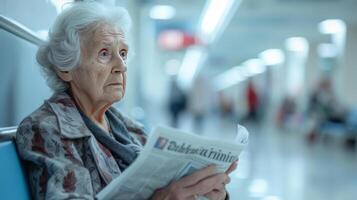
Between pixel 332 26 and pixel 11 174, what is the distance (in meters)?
14.0

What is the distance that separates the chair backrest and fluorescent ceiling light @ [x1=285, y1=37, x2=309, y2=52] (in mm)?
17096

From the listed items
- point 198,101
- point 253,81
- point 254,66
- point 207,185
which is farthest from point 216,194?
point 254,66

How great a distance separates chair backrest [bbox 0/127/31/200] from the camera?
1.06 m

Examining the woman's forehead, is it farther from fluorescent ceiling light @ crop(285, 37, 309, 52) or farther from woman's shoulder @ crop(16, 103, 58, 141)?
fluorescent ceiling light @ crop(285, 37, 309, 52)

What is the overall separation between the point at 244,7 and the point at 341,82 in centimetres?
377

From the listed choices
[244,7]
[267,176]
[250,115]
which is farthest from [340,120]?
[267,176]

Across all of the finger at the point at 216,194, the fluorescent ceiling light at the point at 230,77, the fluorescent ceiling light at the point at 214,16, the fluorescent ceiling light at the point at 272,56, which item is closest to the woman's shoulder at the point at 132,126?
the finger at the point at 216,194

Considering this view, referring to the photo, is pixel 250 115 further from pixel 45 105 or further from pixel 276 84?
pixel 276 84

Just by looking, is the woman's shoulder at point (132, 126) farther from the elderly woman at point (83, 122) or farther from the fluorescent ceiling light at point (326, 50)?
the fluorescent ceiling light at point (326, 50)

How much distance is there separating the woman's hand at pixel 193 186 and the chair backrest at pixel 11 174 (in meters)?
0.31

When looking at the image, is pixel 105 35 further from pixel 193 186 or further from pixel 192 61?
pixel 192 61

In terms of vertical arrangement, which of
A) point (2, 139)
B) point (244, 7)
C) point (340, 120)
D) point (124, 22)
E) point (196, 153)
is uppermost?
point (244, 7)

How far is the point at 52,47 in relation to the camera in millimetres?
1321

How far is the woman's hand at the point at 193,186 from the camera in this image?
45.6 inches
